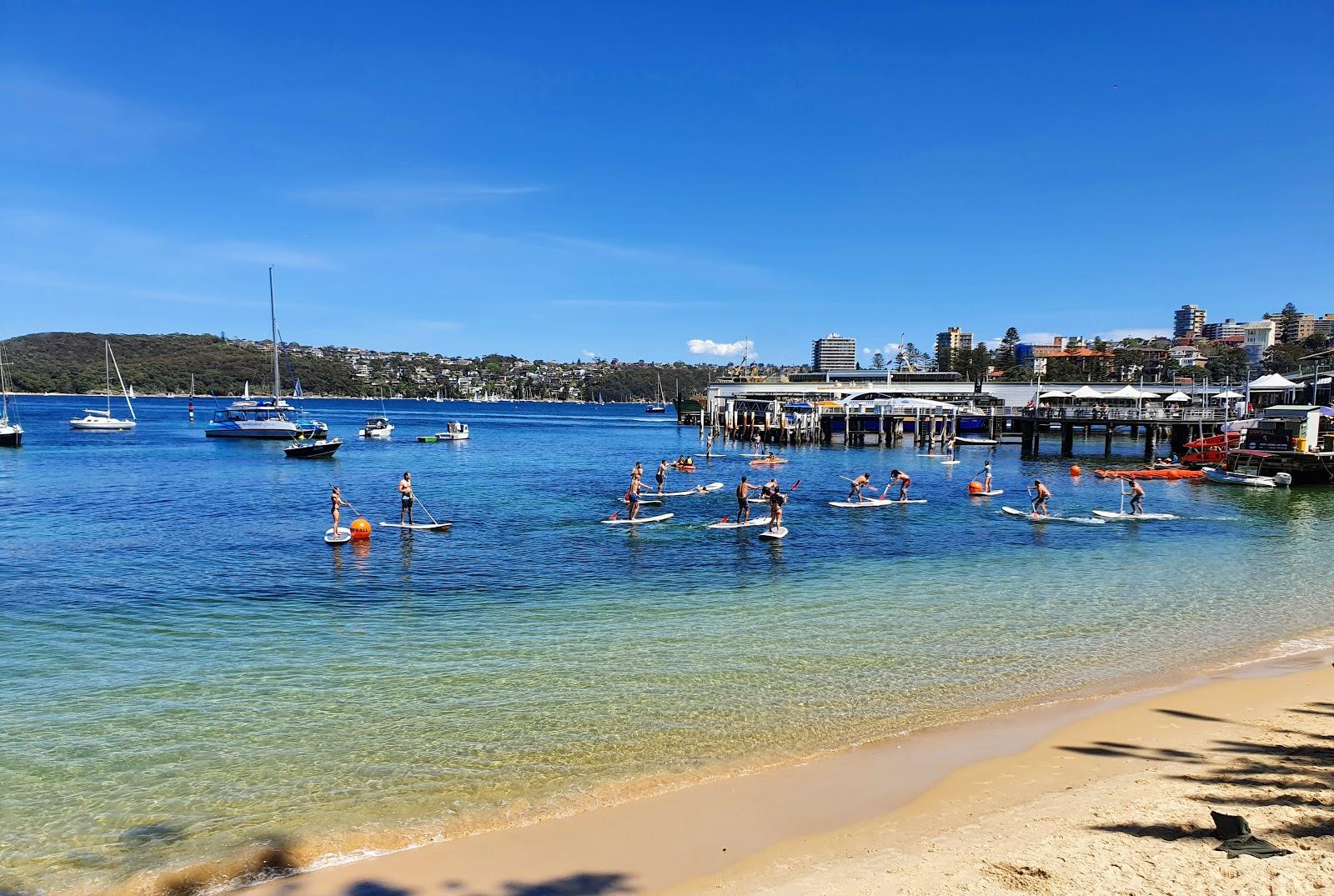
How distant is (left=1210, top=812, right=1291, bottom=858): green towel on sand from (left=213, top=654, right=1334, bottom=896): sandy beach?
0.39 feet

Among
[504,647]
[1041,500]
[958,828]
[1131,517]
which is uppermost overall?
[1041,500]

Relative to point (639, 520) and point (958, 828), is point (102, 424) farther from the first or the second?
point (958, 828)

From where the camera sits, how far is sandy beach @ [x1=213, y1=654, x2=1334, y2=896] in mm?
7430

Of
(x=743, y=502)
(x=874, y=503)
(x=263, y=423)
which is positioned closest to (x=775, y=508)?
(x=743, y=502)

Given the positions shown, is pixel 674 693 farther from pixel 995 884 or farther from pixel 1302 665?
pixel 1302 665

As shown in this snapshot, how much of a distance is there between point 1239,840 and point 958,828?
2.39 m

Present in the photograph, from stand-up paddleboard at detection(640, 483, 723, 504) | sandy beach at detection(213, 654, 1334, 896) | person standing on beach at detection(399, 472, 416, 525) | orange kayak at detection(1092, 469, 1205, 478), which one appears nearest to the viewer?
sandy beach at detection(213, 654, 1334, 896)

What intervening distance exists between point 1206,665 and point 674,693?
9192mm

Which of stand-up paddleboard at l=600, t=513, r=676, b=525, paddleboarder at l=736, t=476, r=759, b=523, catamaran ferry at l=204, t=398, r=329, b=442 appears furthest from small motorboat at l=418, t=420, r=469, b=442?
paddleboarder at l=736, t=476, r=759, b=523

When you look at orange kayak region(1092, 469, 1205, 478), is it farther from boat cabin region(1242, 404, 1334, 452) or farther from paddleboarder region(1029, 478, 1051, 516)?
paddleboarder region(1029, 478, 1051, 516)

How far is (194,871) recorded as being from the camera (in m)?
7.95

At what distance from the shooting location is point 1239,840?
25.0 ft

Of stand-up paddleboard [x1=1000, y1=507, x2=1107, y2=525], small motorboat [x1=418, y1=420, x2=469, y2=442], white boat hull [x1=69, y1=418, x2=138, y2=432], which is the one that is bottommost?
stand-up paddleboard [x1=1000, y1=507, x2=1107, y2=525]

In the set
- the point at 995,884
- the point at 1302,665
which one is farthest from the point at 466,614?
the point at 1302,665
